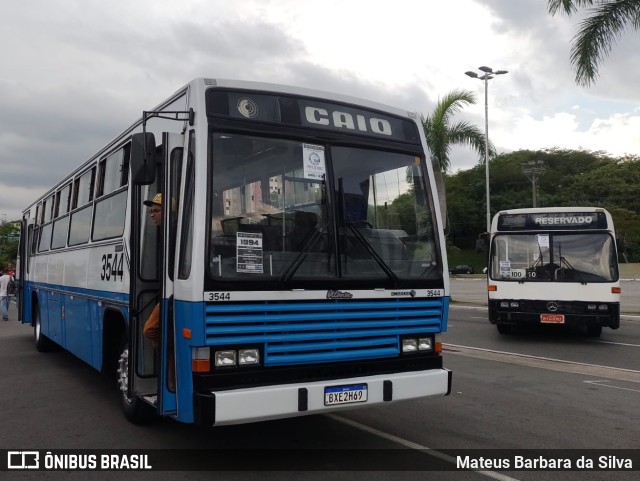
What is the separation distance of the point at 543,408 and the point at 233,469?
4.00m

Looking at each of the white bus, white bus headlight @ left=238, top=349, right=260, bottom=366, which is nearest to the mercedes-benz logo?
white bus headlight @ left=238, top=349, right=260, bottom=366

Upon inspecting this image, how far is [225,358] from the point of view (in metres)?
4.86

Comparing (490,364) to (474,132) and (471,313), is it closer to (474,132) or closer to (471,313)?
(471,313)

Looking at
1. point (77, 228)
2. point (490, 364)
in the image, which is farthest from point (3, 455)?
point (490, 364)

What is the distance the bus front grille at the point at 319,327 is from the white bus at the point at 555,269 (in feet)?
27.2

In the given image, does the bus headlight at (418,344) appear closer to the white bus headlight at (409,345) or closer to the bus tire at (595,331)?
the white bus headlight at (409,345)

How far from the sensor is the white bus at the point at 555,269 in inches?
515

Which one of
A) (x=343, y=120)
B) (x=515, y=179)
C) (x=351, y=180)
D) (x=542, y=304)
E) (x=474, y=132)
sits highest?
(x=515, y=179)

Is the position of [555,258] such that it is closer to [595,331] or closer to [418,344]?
[595,331]

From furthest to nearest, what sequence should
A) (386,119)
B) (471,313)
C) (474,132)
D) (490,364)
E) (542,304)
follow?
(474,132), (471,313), (542,304), (490,364), (386,119)

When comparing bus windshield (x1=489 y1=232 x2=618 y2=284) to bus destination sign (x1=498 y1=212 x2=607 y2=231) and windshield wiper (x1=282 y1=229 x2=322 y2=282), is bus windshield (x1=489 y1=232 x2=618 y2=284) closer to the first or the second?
bus destination sign (x1=498 y1=212 x2=607 y2=231)

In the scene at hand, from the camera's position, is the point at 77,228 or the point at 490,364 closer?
the point at 77,228

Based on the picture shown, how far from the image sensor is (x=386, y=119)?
6246mm

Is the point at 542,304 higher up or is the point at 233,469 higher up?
the point at 542,304
